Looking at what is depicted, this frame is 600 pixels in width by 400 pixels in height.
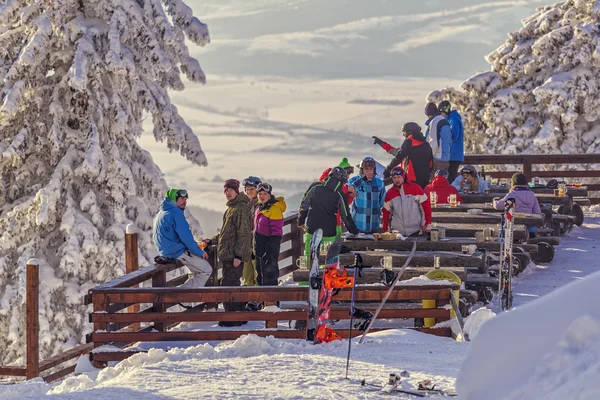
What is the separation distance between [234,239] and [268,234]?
27.5 inches

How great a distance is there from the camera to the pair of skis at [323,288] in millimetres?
10688

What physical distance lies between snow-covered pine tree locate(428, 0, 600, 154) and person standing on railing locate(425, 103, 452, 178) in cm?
1385

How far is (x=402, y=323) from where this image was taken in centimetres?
1327

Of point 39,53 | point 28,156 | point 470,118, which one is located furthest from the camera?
point 470,118

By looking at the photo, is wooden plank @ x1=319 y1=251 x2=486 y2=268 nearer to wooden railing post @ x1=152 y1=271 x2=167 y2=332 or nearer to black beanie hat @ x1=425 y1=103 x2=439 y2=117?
wooden railing post @ x1=152 y1=271 x2=167 y2=332

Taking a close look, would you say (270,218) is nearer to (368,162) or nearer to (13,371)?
(368,162)

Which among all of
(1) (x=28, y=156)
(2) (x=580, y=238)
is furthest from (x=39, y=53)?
(2) (x=580, y=238)

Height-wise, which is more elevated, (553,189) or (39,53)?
(39,53)

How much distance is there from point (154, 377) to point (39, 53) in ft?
44.7

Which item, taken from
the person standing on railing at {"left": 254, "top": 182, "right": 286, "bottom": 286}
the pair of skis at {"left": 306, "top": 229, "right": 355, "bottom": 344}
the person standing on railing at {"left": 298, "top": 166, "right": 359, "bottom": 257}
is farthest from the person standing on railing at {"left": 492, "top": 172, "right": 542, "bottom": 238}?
the pair of skis at {"left": 306, "top": 229, "right": 355, "bottom": 344}

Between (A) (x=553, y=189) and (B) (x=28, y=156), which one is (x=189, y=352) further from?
(B) (x=28, y=156)

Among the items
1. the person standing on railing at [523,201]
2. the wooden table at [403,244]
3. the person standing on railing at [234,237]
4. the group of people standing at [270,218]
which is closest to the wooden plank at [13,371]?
the group of people standing at [270,218]

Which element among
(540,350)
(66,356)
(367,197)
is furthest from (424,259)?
(540,350)

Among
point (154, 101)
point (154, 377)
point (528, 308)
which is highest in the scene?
point (154, 101)
